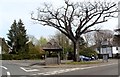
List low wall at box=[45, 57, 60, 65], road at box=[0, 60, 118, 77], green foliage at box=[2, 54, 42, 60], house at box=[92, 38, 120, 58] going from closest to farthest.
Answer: road at box=[0, 60, 118, 77], low wall at box=[45, 57, 60, 65], house at box=[92, 38, 120, 58], green foliage at box=[2, 54, 42, 60]

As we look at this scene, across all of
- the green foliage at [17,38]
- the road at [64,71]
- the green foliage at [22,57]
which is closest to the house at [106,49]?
the green foliage at [22,57]

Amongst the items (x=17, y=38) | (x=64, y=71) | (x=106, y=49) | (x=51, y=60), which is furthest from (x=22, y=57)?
(x=64, y=71)

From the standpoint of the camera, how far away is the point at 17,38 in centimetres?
8569

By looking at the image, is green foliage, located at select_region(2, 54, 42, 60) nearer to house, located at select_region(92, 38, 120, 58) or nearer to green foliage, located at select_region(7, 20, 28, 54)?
green foliage, located at select_region(7, 20, 28, 54)

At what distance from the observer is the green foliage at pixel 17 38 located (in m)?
83.8

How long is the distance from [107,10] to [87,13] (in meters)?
3.03

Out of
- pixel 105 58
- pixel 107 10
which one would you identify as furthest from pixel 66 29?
pixel 105 58

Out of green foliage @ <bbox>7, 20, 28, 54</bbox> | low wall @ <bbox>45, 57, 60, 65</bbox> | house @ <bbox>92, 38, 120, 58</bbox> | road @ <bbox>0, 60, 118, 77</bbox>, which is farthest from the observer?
green foliage @ <bbox>7, 20, 28, 54</bbox>

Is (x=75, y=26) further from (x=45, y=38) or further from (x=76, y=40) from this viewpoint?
(x=45, y=38)

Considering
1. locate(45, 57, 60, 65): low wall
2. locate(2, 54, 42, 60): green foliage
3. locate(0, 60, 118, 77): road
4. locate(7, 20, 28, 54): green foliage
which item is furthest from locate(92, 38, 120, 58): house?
locate(0, 60, 118, 77): road

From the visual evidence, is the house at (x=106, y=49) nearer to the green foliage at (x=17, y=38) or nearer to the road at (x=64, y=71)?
the green foliage at (x=17, y=38)

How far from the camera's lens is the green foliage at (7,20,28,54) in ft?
275

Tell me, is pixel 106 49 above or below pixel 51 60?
above

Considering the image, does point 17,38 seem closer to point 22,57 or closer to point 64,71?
point 22,57
